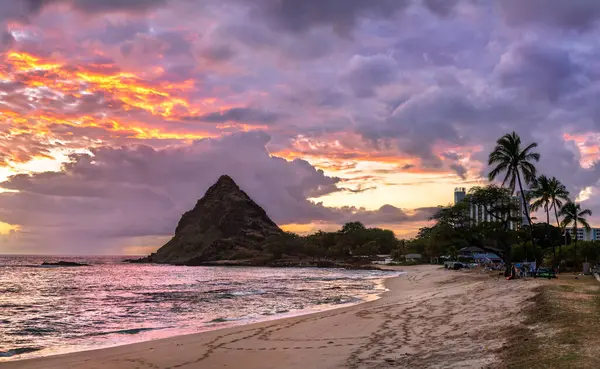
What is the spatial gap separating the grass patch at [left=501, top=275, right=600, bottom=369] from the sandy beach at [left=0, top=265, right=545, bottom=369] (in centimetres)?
46

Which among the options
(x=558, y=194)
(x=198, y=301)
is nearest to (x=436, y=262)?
(x=558, y=194)


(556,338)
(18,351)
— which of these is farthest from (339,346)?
(18,351)

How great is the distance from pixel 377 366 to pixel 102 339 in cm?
1308

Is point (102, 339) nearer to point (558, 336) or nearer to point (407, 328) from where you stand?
point (407, 328)

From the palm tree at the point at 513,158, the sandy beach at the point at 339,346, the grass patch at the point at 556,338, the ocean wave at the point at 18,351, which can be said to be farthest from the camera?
the palm tree at the point at 513,158

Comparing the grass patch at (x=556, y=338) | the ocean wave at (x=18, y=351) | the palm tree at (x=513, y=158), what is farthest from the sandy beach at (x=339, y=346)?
the palm tree at (x=513, y=158)

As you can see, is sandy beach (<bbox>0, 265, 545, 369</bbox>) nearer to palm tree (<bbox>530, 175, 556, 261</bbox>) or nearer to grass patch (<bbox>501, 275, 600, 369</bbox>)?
grass patch (<bbox>501, 275, 600, 369</bbox>)

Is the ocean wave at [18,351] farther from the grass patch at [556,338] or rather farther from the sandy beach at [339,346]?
the grass patch at [556,338]

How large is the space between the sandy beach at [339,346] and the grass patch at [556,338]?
46cm

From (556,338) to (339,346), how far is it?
5.82 meters

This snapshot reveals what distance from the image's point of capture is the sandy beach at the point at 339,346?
38.5ft

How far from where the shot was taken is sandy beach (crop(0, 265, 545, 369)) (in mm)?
11727

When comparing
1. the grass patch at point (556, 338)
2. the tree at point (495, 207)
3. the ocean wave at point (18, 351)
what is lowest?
the ocean wave at point (18, 351)

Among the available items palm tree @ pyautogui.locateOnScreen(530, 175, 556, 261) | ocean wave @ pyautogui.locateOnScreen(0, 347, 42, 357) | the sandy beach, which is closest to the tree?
palm tree @ pyautogui.locateOnScreen(530, 175, 556, 261)
